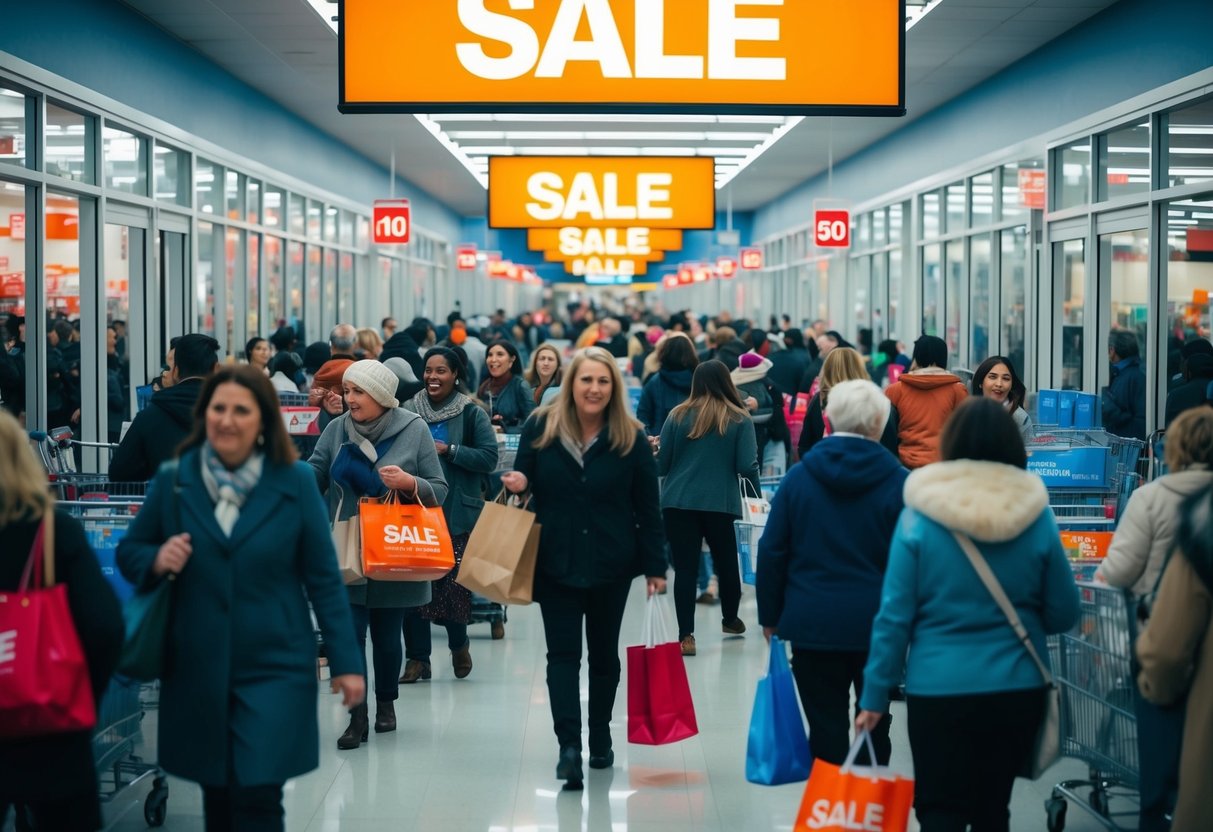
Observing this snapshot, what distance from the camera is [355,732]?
6.43 meters

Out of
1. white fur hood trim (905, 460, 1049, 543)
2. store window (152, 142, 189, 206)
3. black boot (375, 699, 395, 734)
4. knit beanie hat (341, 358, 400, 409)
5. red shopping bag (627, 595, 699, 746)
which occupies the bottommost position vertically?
black boot (375, 699, 395, 734)

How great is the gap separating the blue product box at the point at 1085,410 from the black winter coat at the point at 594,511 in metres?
6.42

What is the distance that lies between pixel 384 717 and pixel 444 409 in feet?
5.40

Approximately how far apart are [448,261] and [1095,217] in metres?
27.9

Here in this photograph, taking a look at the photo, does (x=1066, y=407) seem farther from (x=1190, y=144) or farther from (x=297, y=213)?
(x=297, y=213)

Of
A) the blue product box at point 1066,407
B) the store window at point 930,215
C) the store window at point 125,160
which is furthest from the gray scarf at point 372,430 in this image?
the store window at point 930,215

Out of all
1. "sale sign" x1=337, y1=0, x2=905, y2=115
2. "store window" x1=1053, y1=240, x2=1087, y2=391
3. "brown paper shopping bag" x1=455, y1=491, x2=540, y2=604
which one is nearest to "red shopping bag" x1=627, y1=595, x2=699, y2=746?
"brown paper shopping bag" x1=455, y1=491, x2=540, y2=604

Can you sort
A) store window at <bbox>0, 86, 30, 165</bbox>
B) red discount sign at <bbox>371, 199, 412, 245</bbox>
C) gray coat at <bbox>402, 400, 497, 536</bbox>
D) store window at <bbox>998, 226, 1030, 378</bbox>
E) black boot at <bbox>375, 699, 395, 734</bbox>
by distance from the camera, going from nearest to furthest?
1. black boot at <bbox>375, 699, 395, 734</bbox>
2. gray coat at <bbox>402, 400, 497, 536</bbox>
3. store window at <bbox>0, 86, 30, 165</bbox>
4. store window at <bbox>998, 226, 1030, 378</bbox>
5. red discount sign at <bbox>371, 199, 412, 245</bbox>

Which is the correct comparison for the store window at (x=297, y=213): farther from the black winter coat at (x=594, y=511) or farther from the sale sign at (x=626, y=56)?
the black winter coat at (x=594, y=511)

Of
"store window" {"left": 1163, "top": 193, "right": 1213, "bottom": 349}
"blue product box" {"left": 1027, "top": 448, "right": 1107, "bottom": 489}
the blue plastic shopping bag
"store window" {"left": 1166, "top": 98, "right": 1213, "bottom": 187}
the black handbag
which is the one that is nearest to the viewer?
the black handbag

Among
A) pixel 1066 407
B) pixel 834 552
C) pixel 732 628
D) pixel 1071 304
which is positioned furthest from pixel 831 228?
pixel 834 552

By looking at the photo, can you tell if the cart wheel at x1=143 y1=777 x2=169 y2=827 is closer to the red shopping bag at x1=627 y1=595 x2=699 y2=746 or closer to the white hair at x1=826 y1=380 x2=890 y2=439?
the red shopping bag at x1=627 y1=595 x2=699 y2=746

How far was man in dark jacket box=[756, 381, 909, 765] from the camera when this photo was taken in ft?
15.7

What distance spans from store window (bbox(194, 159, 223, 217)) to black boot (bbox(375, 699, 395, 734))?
30.3ft
